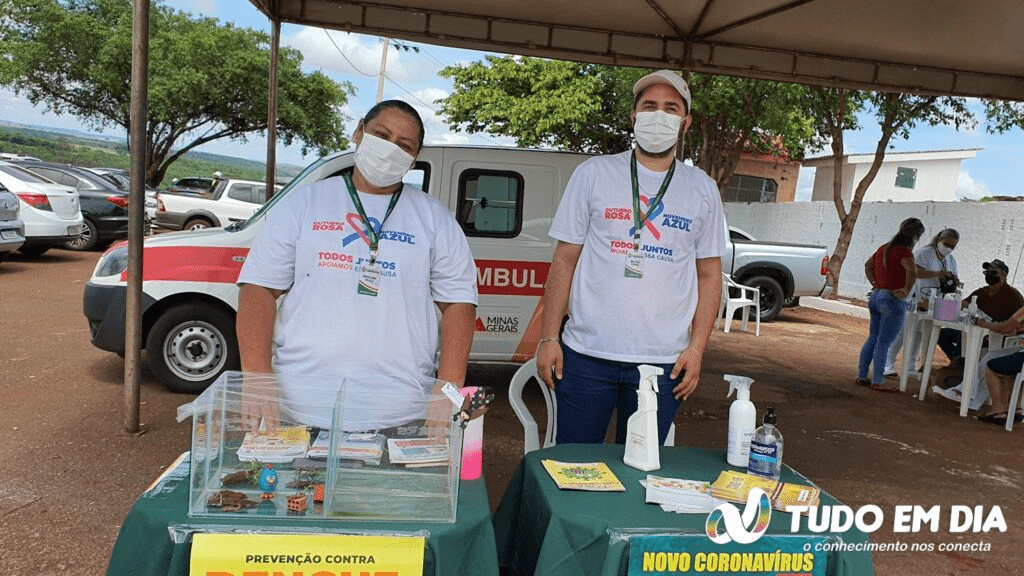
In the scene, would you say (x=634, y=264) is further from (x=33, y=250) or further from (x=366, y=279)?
(x=33, y=250)

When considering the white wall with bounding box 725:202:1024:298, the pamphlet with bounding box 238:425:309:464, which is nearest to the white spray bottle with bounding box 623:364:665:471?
the pamphlet with bounding box 238:425:309:464

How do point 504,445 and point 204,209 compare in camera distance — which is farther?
point 204,209

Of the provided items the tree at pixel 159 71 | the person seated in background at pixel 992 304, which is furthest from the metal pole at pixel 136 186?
the tree at pixel 159 71

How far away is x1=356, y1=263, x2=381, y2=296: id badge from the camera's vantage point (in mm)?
2291

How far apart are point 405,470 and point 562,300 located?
1.15 m

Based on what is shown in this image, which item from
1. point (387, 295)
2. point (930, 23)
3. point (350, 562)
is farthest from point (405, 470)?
point (930, 23)

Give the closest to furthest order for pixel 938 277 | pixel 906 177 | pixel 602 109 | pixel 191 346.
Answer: pixel 191 346 → pixel 938 277 → pixel 602 109 → pixel 906 177

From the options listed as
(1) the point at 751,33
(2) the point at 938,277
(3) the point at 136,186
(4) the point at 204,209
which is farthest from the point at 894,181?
(3) the point at 136,186

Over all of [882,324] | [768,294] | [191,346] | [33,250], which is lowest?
[33,250]

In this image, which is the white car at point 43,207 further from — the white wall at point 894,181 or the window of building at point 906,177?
the window of building at point 906,177

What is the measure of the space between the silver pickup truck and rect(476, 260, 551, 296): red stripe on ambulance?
7.94 m

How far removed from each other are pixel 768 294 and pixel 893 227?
483 centimetres

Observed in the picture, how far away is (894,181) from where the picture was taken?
34.5 meters

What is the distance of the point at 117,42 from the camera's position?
2631 cm
